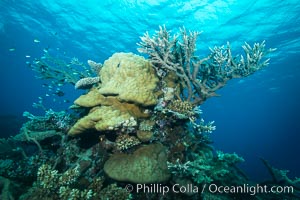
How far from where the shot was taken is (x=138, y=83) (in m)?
5.83

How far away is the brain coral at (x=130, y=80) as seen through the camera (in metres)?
5.55

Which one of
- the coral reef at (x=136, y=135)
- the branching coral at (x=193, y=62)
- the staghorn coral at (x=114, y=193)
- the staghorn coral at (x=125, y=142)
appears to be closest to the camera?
the staghorn coral at (x=114, y=193)

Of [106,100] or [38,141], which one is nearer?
[106,100]

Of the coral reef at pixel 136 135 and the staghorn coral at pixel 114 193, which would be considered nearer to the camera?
the staghorn coral at pixel 114 193

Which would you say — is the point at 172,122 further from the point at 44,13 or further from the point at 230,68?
the point at 44,13

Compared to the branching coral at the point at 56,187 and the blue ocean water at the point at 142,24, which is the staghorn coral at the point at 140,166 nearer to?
the branching coral at the point at 56,187

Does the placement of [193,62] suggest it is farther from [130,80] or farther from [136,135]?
[136,135]

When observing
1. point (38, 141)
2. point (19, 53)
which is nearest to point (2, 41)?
point (19, 53)

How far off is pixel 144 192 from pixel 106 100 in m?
2.52

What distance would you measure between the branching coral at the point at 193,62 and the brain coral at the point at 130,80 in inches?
20.0

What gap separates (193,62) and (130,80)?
6.67 feet

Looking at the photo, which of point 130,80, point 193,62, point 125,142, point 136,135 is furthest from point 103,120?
point 193,62

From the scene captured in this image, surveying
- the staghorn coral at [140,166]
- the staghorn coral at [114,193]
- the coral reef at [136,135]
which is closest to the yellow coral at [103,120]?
the coral reef at [136,135]

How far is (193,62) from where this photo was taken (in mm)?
6609
